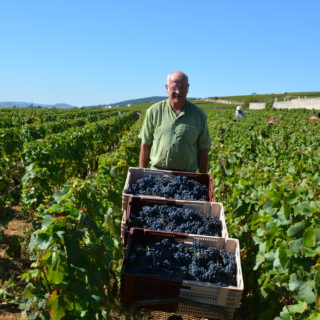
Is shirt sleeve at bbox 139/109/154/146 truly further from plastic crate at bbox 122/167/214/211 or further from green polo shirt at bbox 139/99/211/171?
plastic crate at bbox 122/167/214/211

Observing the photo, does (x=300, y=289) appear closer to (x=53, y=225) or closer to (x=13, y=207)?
(x=53, y=225)

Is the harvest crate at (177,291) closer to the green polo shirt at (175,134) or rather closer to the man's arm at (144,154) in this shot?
the green polo shirt at (175,134)

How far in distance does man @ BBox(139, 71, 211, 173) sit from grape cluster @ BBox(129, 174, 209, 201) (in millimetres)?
297

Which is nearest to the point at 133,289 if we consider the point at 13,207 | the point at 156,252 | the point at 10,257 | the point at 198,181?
the point at 156,252

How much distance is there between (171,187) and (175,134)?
25.5 inches

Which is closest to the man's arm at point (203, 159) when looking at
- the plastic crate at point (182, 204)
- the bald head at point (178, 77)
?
the bald head at point (178, 77)

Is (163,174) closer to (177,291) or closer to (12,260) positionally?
(177,291)

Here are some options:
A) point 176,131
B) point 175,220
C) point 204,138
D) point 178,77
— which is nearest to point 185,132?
point 176,131

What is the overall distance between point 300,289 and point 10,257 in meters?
3.65

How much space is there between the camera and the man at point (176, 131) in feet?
13.1

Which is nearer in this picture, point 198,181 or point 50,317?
point 50,317

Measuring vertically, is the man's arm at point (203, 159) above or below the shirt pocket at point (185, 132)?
below

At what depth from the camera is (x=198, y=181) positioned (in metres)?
3.91

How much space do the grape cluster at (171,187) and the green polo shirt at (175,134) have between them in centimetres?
29
